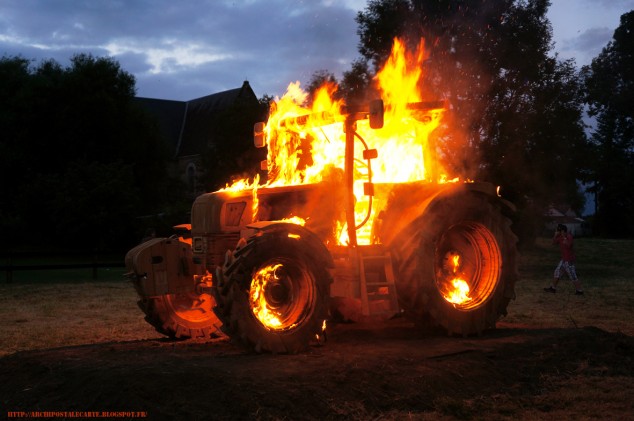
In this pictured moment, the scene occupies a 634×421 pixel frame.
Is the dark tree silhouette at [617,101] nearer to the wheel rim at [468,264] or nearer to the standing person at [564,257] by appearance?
the standing person at [564,257]

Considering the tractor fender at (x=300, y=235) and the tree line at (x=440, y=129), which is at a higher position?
the tree line at (x=440, y=129)

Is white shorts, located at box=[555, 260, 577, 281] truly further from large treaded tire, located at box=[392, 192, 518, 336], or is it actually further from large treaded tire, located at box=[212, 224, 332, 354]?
large treaded tire, located at box=[212, 224, 332, 354]

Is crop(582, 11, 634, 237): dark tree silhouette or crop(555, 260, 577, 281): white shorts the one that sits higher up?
crop(582, 11, 634, 237): dark tree silhouette

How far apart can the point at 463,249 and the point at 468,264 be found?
23 cm

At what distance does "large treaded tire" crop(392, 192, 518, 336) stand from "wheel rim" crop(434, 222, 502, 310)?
0.01 metres

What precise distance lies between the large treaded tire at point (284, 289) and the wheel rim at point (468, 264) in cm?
239

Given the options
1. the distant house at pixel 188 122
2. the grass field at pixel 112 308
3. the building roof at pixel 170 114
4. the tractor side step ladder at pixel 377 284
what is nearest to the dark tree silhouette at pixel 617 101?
the grass field at pixel 112 308

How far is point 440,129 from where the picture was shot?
14555mm

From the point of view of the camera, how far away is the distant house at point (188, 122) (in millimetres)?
65500

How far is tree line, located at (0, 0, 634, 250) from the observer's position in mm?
26938

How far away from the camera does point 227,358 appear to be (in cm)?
740

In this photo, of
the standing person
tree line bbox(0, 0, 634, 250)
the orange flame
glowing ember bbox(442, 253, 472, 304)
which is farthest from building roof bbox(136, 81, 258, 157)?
glowing ember bbox(442, 253, 472, 304)

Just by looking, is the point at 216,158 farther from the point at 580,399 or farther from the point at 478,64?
the point at 580,399

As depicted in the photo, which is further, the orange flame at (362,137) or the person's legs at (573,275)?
the person's legs at (573,275)
